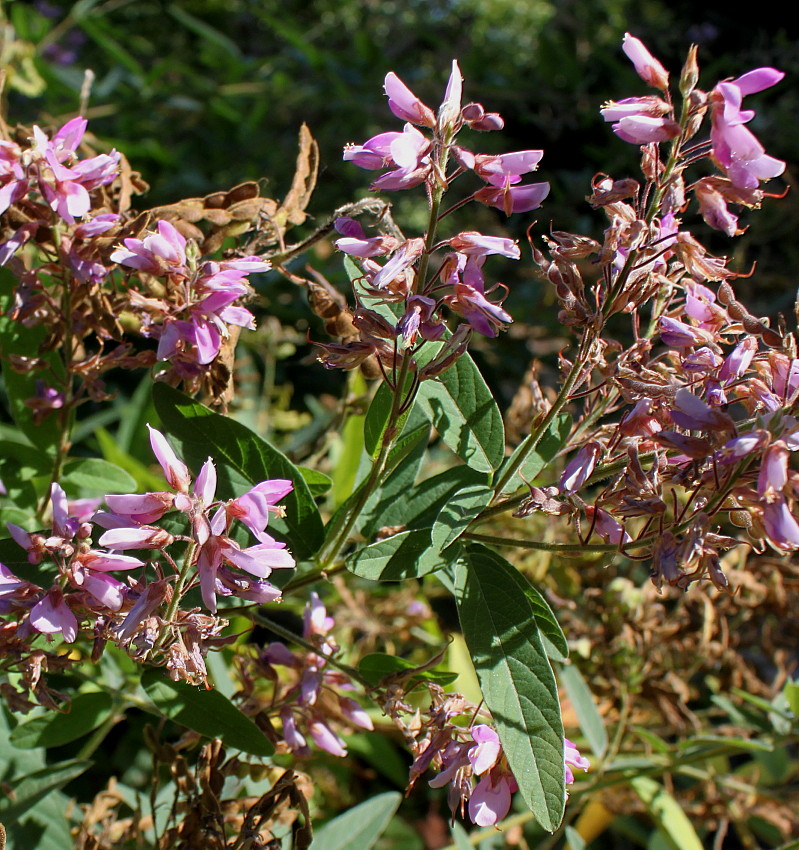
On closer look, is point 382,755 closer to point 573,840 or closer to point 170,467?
point 573,840

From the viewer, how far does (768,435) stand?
517 mm

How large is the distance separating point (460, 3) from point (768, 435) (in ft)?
10.1

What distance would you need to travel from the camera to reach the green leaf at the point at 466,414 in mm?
720

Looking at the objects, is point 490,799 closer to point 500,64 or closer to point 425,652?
point 425,652

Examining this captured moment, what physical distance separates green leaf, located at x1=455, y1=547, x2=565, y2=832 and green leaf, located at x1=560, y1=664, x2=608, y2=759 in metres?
0.47

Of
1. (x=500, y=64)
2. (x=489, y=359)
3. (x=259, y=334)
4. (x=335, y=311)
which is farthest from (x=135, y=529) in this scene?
(x=500, y=64)

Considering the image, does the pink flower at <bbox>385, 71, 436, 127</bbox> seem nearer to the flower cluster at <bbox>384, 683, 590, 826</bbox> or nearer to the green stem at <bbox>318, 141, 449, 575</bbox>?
the green stem at <bbox>318, 141, 449, 575</bbox>

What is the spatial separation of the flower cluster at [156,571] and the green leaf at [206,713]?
0.43 feet

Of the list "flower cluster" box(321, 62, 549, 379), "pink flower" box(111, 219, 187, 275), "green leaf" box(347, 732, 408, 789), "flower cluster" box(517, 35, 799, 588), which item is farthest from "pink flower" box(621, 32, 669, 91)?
"green leaf" box(347, 732, 408, 789)

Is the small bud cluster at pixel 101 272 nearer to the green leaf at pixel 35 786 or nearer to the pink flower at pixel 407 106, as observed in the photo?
the pink flower at pixel 407 106

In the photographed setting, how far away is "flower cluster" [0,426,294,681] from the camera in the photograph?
22.3 inches

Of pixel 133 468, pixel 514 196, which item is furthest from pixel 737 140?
pixel 133 468

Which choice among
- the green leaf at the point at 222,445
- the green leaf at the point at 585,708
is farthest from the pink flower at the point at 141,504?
the green leaf at the point at 585,708

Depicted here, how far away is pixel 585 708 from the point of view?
3.66 feet
